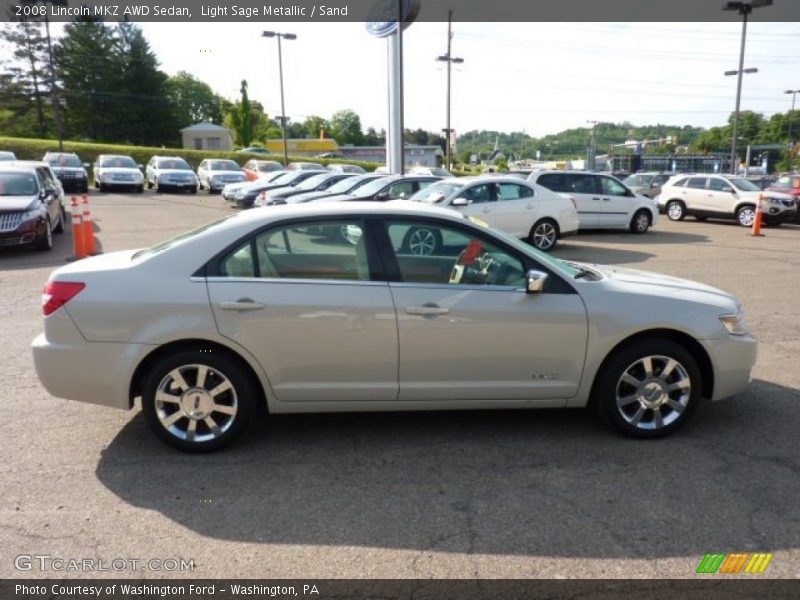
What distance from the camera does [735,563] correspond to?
2.92m

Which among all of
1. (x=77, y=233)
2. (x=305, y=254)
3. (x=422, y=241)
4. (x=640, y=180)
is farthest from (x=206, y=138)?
(x=422, y=241)

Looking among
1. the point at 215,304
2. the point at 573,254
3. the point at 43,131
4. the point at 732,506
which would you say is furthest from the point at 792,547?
the point at 43,131

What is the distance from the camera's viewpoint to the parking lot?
9.73ft

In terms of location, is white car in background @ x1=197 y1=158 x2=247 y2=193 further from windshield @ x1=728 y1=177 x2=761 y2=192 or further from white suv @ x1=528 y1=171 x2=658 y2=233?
windshield @ x1=728 y1=177 x2=761 y2=192

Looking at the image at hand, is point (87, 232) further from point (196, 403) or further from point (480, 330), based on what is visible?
point (480, 330)

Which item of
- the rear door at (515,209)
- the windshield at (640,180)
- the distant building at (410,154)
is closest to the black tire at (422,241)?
the rear door at (515,209)

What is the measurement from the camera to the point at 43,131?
6444cm

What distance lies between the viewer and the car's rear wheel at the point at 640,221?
16.7 meters

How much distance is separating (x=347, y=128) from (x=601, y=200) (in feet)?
435

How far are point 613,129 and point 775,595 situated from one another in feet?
526

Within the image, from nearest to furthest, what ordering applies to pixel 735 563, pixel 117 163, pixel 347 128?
pixel 735 563 < pixel 117 163 < pixel 347 128

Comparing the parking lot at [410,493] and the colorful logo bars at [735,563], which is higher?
the parking lot at [410,493]

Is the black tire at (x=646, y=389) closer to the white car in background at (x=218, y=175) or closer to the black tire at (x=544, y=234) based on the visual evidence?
the black tire at (x=544, y=234)

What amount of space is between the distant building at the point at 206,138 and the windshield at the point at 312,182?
53984 millimetres
